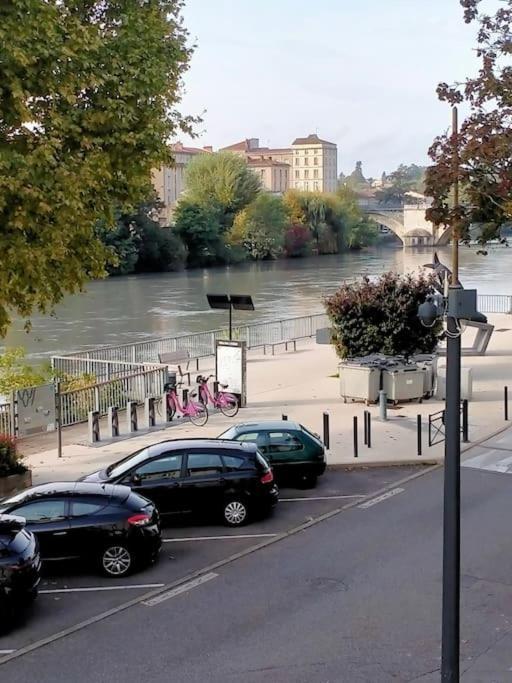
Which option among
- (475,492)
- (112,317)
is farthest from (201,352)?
(475,492)

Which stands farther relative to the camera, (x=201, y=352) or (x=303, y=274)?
(x=303, y=274)


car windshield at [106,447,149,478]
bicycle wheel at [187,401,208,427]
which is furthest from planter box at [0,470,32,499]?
bicycle wheel at [187,401,208,427]

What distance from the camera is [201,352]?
33.4 meters

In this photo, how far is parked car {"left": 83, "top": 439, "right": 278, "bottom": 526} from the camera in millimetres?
13023

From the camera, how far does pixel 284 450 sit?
15273mm

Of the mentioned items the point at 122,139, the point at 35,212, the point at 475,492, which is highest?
the point at 122,139

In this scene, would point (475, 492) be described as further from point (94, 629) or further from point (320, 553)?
point (94, 629)

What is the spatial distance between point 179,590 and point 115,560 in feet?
2.91

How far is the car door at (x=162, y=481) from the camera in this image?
13016 millimetres

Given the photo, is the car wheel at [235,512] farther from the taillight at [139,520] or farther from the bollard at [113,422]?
the bollard at [113,422]

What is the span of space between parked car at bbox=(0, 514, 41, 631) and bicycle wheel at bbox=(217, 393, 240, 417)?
38.1 feet

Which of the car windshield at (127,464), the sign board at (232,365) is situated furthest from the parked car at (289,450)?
the sign board at (232,365)

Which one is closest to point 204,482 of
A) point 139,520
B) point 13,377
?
point 139,520

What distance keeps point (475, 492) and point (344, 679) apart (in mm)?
7312
